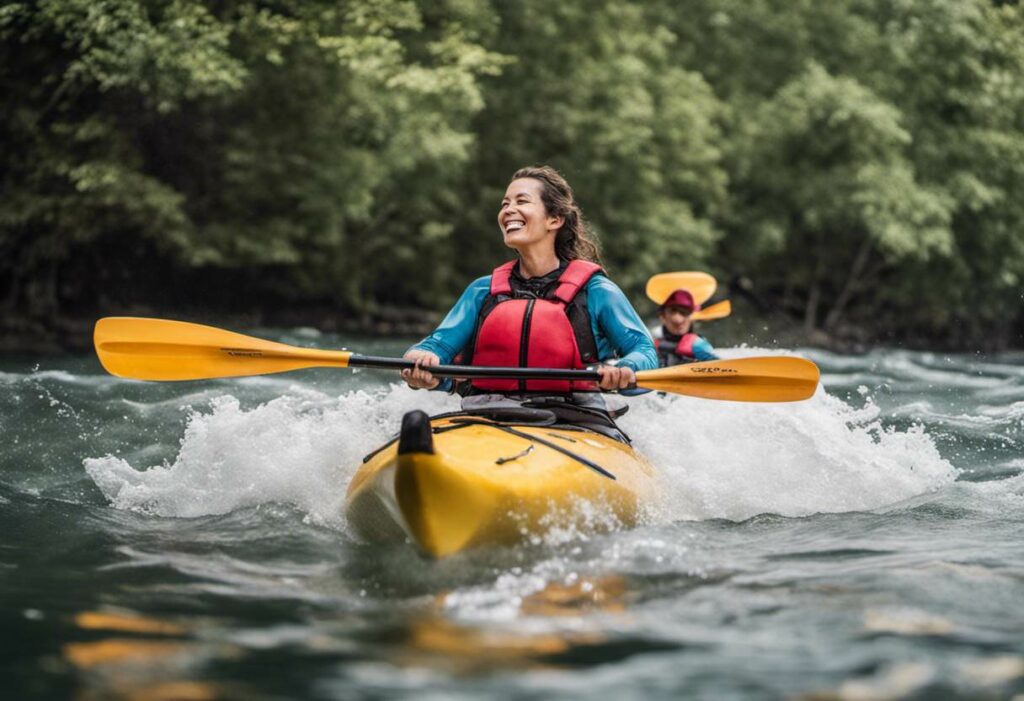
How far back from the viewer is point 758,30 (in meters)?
21.1

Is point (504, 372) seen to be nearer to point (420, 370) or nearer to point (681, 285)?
point (420, 370)

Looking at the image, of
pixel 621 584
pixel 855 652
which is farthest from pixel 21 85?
pixel 855 652

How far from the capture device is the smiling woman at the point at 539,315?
438 cm

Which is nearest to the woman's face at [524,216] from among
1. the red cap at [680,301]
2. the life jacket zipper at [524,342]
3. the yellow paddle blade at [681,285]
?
the life jacket zipper at [524,342]

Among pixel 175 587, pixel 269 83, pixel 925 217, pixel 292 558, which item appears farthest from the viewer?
pixel 925 217

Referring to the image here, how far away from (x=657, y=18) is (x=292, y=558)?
61.4 ft

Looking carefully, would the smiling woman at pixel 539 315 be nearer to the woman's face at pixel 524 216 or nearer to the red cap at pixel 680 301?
the woman's face at pixel 524 216

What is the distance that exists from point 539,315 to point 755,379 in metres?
0.91

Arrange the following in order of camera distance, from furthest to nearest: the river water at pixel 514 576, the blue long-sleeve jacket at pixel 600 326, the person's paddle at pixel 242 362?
the person's paddle at pixel 242 362 → the blue long-sleeve jacket at pixel 600 326 → the river water at pixel 514 576

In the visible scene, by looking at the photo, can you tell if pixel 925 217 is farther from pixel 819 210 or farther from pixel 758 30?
pixel 758 30

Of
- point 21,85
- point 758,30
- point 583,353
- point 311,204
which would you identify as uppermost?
point 758,30

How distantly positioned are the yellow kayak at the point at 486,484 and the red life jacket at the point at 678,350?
2551 millimetres

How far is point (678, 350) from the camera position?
22.5ft

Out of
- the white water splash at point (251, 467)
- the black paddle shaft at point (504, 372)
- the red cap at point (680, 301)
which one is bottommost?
the white water splash at point (251, 467)
